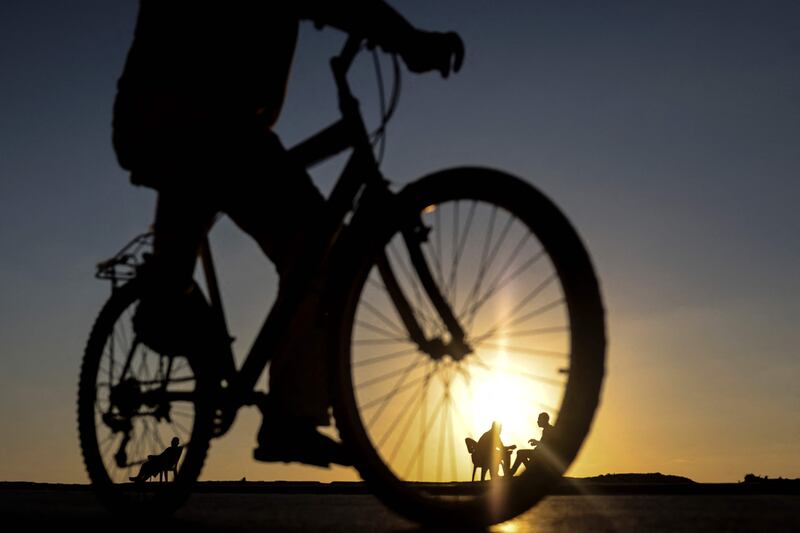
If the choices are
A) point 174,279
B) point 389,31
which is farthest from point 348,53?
point 174,279

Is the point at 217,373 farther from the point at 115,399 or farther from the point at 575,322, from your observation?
the point at 575,322

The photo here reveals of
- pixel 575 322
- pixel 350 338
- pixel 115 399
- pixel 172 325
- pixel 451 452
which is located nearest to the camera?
pixel 575 322

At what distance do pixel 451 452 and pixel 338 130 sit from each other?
127cm

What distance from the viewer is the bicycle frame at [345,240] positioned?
9.50 feet

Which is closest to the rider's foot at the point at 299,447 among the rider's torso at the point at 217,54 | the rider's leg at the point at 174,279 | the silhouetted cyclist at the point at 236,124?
the silhouetted cyclist at the point at 236,124

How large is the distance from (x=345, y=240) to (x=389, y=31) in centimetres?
85

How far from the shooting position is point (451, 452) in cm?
323

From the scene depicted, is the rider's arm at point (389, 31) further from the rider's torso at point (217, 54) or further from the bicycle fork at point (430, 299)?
the bicycle fork at point (430, 299)

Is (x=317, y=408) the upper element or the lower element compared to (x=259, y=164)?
lower

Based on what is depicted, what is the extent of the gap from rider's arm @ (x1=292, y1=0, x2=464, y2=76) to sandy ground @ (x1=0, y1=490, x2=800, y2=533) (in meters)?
1.71

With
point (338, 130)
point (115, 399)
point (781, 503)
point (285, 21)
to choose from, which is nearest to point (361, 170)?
point (338, 130)

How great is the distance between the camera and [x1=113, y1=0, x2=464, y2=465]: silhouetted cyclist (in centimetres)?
318

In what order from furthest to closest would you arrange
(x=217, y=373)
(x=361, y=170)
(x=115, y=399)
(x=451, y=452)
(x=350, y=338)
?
(x=115, y=399) < (x=217, y=373) < (x=451, y=452) < (x=361, y=170) < (x=350, y=338)

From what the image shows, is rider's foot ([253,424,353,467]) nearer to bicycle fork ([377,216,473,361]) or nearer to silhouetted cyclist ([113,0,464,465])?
silhouetted cyclist ([113,0,464,465])
